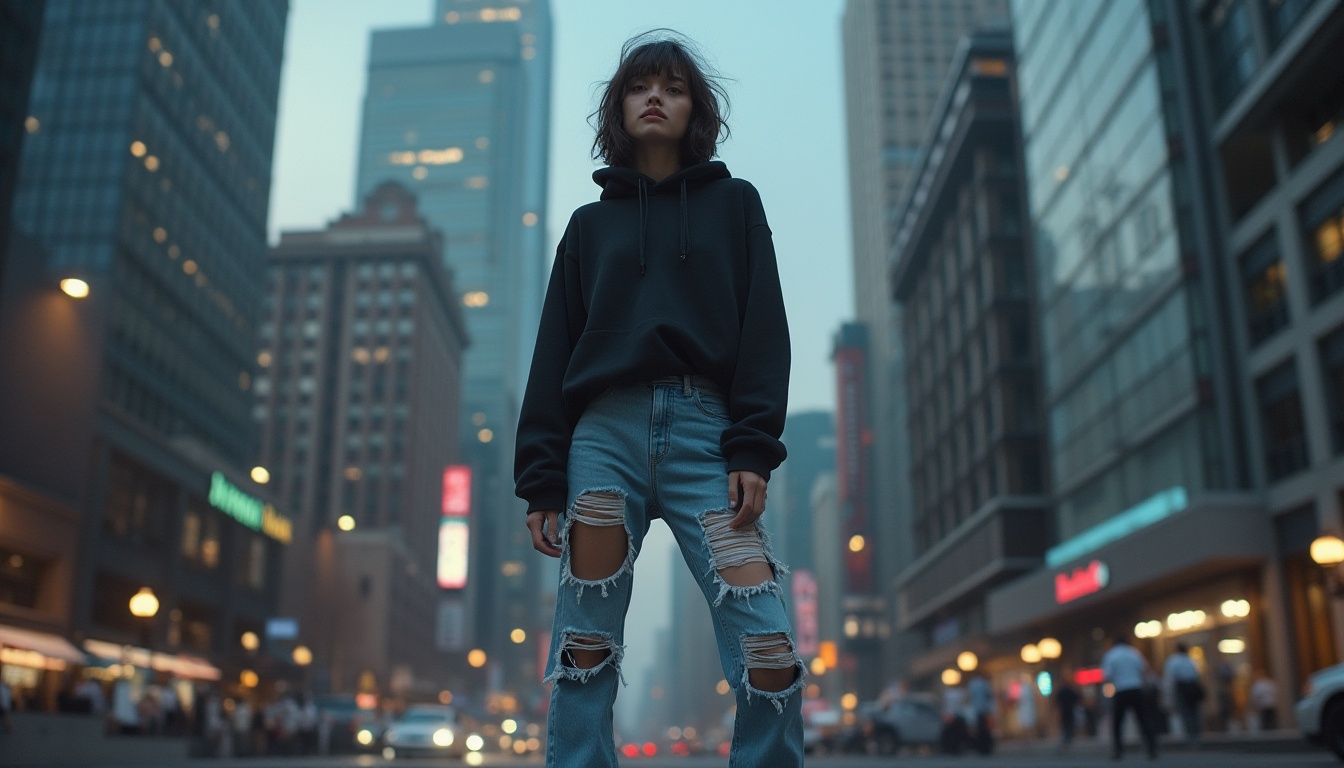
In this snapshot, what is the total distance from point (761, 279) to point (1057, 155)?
146 ft

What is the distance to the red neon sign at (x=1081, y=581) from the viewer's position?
36.4 meters

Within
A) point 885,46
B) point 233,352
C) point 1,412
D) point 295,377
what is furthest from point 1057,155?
point 295,377

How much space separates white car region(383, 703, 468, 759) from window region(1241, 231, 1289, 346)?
22.3 m

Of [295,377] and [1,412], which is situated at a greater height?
[295,377]

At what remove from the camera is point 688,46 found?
356 centimetres

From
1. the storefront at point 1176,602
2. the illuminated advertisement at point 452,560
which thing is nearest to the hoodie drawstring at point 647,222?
the storefront at point 1176,602

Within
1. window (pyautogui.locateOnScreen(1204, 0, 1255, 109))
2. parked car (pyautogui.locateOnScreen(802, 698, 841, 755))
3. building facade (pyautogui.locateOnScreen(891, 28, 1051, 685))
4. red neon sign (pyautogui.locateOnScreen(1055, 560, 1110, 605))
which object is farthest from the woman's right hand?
building facade (pyautogui.locateOnScreen(891, 28, 1051, 685))

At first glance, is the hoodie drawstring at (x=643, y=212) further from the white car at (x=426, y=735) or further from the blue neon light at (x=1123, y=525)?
the blue neon light at (x=1123, y=525)

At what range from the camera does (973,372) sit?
5509 centimetres

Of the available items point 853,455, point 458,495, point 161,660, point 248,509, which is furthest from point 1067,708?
point 458,495

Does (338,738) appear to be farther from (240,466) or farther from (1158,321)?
(240,466)

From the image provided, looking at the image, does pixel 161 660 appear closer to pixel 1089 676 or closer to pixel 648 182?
pixel 1089 676

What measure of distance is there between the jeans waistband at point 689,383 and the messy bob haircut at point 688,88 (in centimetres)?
73

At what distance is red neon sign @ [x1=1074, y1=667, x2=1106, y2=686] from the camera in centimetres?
4084
